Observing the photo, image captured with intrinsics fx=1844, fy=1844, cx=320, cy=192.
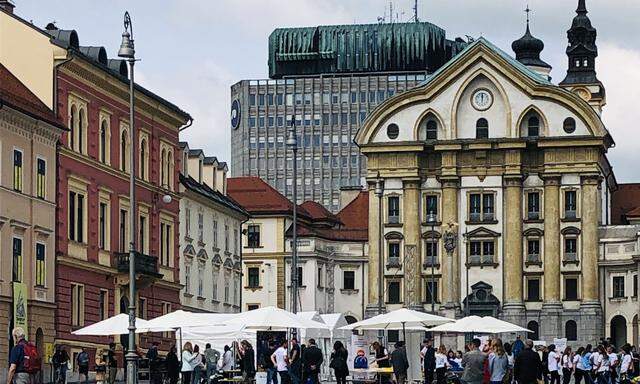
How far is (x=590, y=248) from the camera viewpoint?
128375 millimetres

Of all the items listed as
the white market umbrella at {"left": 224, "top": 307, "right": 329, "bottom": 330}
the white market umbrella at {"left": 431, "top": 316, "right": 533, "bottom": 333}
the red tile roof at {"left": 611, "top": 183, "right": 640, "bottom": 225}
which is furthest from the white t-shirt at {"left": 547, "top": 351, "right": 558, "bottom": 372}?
the red tile roof at {"left": 611, "top": 183, "right": 640, "bottom": 225}

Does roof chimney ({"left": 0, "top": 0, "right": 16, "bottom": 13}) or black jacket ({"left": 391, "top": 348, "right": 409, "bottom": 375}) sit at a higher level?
roof chimney ({"left": 0, "top": 0, "right": 16, "bottom": 13})

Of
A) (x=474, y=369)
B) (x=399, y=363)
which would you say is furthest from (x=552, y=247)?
(x=474, y=369)

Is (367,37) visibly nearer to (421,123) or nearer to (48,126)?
(421,123)

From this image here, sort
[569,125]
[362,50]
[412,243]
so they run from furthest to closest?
[362,50]
[412,243]
[569,125]

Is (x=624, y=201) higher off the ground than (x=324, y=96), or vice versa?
(x=324, y=96)

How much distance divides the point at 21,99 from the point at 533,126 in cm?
7184

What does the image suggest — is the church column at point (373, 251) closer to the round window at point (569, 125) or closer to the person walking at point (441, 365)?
the round window at point (569, 125)

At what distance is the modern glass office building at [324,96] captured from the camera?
184m

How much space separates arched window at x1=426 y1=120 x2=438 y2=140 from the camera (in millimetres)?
133000

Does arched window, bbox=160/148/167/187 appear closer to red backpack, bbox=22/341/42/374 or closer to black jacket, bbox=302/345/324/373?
black jacket, bbox=302/345/324/373

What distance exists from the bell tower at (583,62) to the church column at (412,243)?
27.0 m

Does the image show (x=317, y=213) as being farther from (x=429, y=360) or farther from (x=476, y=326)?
(x=429, y=360)

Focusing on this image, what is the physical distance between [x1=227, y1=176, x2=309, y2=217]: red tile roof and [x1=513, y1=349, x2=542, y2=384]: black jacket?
310ft
